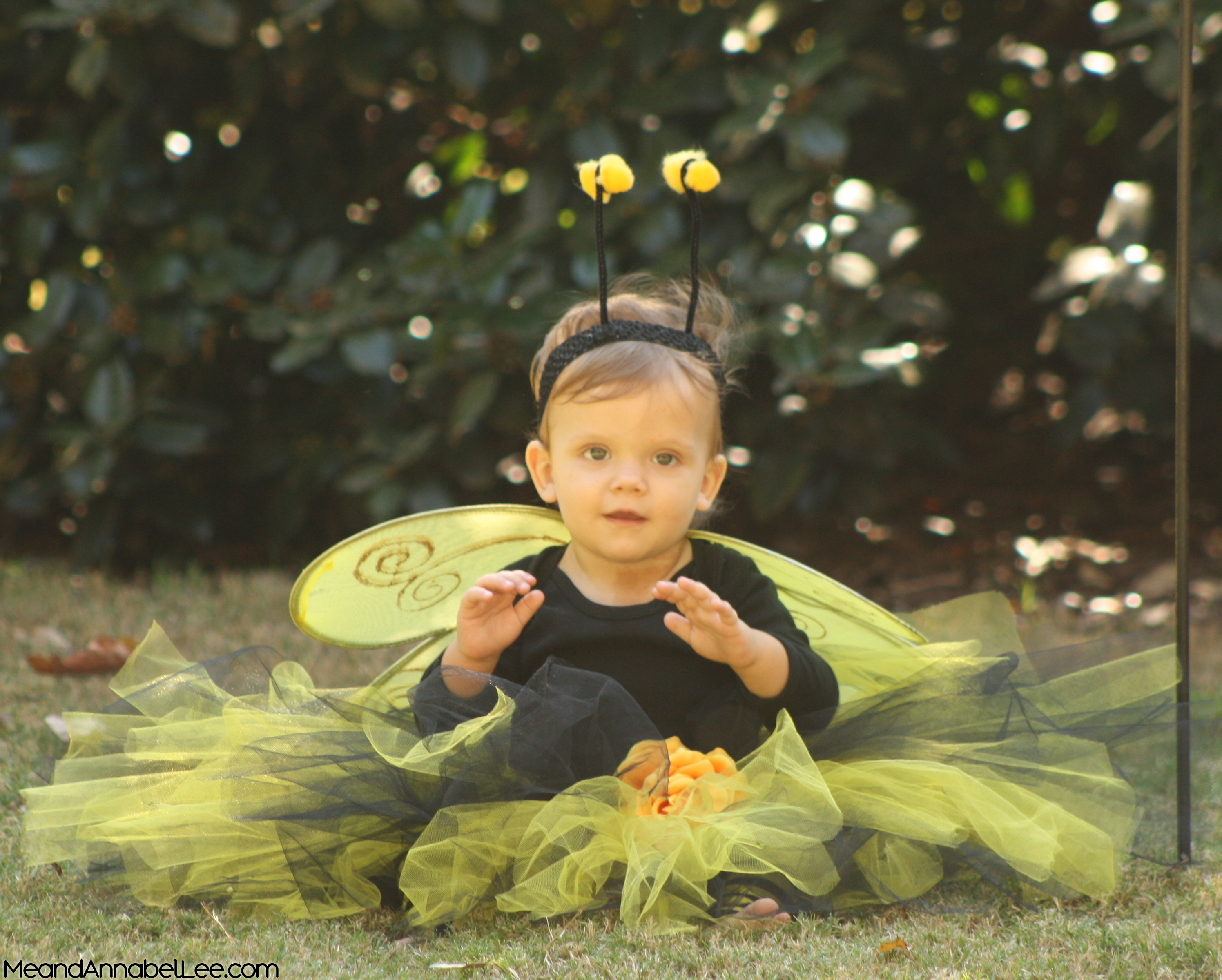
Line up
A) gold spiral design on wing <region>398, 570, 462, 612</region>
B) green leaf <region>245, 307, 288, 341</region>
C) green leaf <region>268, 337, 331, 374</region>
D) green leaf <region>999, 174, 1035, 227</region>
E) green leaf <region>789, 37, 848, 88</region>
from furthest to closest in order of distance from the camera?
green leaf <region>999, 174, 1035, 227</region>, green leaf <region>245, 307, 288, 341</region>, green leaf <region>268, 337, 331, 374</region>, green leaf <region>789, 37, 848, 88</region>, gold spiral design on wing <region>398, 570, 462, 612</region>

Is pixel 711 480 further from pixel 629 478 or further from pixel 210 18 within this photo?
pixel 210 18

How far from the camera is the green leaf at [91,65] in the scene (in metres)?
3.14

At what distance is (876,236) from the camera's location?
3.21m

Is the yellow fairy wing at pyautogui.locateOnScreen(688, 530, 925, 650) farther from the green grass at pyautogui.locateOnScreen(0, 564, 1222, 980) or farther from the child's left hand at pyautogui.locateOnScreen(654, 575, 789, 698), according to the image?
the green grass at pyautogui.locateOnScreen(0, 564, 1222, 980)

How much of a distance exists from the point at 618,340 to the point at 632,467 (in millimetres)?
202

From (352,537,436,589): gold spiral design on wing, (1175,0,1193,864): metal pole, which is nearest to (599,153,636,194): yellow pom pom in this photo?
(352,537,436,589): gold spiral design on wing

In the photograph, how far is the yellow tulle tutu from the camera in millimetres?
1503

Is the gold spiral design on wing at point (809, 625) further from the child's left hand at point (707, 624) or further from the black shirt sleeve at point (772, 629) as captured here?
the child's left hand at point (707, 624)

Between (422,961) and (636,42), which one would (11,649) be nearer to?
(422,961)

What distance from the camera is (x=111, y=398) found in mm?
3338

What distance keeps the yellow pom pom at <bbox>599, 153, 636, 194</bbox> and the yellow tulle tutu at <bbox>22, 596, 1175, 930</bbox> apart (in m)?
0.71

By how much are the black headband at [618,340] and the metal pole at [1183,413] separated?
2.17 ft

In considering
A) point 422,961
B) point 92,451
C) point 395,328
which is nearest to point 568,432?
point 422,961

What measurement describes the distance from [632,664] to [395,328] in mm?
1691
